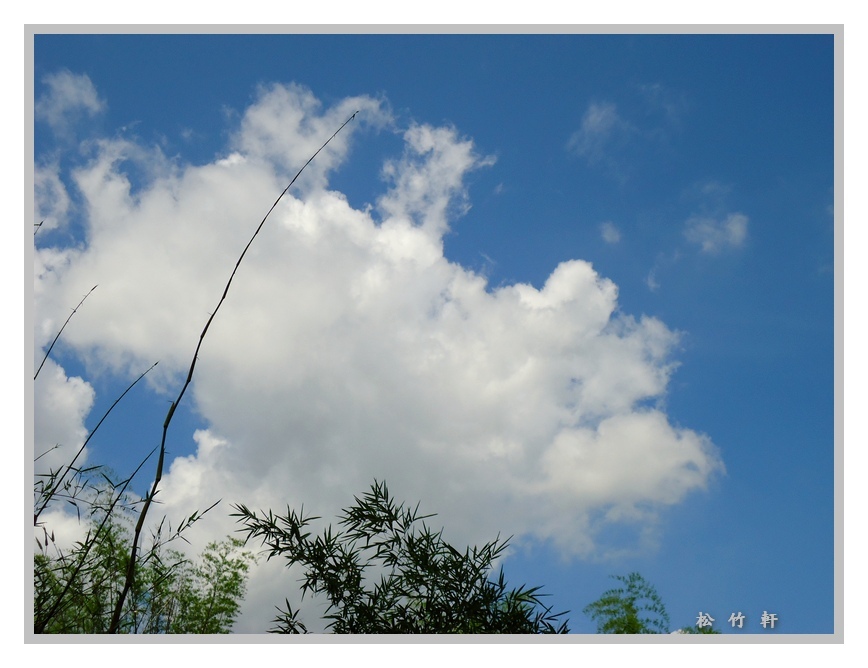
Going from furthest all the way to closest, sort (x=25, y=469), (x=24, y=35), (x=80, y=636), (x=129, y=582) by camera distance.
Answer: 1. (x=24, y=35)
2. (x=25, y=469)
3. (x=80, y=636)
4. (x=129, y=582)

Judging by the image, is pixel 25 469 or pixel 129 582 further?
pixel 25 469

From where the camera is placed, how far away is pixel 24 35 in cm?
320

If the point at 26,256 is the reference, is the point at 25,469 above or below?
below

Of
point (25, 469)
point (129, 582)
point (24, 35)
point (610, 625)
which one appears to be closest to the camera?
point (129, 582)

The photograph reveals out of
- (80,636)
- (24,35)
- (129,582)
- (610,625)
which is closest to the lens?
(129,582)
